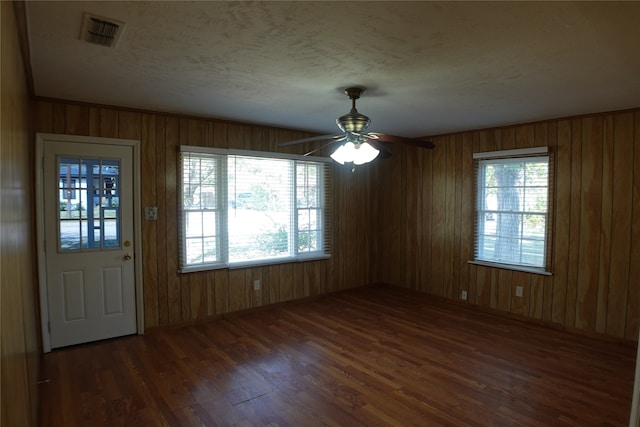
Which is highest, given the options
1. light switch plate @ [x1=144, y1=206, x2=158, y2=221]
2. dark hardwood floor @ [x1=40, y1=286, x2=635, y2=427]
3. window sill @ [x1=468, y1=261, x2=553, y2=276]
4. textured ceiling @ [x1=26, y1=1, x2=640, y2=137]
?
textured ceiling @ [x1=26, y1=1, x2=640, y2=137]

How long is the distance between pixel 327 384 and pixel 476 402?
1.13 m

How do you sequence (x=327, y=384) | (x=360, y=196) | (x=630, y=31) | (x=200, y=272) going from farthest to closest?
(x=360, y=196)
(x=200, y=272)
(x=327, y=384)
(x=630, y=31)

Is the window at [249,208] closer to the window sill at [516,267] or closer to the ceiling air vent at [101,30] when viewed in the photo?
the ceiling air vent at [101,30]

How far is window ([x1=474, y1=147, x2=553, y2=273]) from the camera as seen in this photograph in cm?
441

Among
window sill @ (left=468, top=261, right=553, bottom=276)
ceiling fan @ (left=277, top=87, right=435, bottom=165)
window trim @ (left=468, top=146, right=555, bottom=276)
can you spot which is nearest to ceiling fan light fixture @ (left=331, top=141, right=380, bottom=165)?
ceiling fan @ (left=277, top=87, right=435, bottom=165)

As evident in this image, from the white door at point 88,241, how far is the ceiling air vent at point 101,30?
1.83 m

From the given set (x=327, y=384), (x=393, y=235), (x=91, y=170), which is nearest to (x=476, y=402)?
(x=327, y=384)

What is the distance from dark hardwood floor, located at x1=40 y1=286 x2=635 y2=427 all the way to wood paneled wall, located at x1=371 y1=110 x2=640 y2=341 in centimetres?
34

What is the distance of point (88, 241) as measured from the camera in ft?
12.3

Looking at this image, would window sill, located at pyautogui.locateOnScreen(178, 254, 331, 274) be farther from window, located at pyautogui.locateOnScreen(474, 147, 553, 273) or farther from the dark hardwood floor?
window, located at pyautogui.locateOnScreen(474, 147, 553, 273)

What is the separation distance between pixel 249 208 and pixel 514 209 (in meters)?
3.36

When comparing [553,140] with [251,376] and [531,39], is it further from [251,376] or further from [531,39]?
[251,376]

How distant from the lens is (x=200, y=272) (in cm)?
445

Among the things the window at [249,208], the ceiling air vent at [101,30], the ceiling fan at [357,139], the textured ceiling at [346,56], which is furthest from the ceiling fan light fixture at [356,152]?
the window at [249,208]
